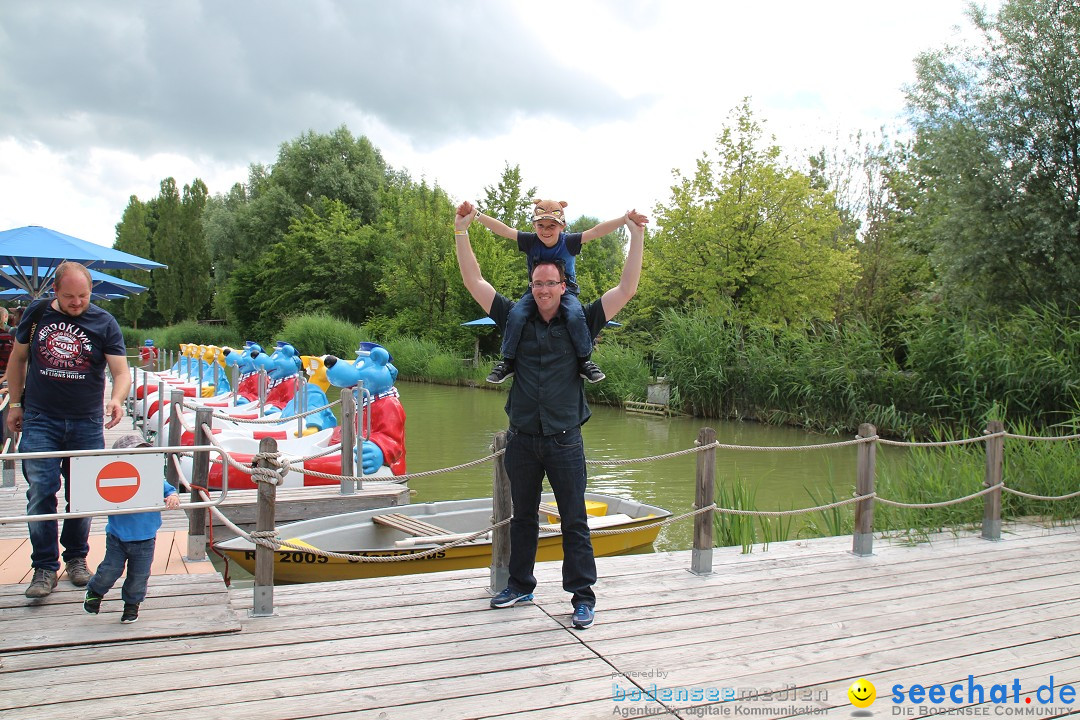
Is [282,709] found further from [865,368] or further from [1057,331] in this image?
[865,368]

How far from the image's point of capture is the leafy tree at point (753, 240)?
76.4 ft

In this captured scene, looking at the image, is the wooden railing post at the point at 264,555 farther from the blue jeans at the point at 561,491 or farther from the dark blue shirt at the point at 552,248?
the dark blue shirt at the point at 552,248

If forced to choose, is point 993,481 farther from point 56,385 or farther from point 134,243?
point 134,243

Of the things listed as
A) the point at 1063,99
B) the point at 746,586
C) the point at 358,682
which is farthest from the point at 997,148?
the point at 358,682

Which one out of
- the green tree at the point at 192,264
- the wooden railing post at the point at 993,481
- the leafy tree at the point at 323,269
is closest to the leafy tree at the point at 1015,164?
the wooden railing post at the point at 993,481

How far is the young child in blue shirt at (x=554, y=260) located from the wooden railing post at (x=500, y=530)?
0.64m

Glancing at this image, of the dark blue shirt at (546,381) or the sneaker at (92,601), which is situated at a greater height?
the dark blue shirt at (546,381)

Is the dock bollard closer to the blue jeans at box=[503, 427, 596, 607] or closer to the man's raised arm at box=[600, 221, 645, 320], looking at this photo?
the blue jeans at box=[503, 427, 596, 607]

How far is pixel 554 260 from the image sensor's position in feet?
13.2

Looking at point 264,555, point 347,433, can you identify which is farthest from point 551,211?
point 347,433

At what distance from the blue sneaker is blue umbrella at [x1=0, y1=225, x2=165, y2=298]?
26.6 ft

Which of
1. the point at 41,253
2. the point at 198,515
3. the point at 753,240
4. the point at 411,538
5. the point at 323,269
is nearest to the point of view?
the point at 198,515

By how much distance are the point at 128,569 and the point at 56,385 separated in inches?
38.1

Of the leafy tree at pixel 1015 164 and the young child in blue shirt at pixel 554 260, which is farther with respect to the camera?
the leafy tree at pixel 1015 164
